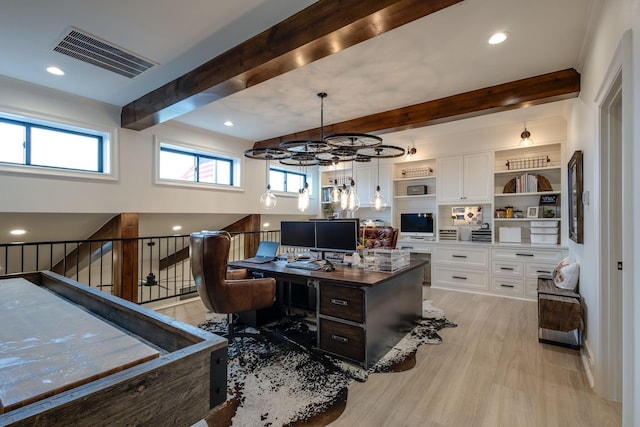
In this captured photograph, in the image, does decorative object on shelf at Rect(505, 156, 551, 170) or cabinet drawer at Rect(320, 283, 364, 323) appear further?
decorative object on shelf at Rect(505, 156, 551, 170)

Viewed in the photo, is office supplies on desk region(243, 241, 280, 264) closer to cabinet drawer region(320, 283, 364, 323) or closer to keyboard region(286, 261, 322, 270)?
keyboard region(286, 261, 322, 270)

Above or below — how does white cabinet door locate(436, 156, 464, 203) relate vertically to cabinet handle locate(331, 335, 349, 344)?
above

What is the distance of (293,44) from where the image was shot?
7.12ft

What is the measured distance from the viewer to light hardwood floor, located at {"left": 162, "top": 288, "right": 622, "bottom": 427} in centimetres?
190

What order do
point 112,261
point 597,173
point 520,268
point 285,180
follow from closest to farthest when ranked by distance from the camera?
point 597,173 < point 112,261 < point 520,268 < point 285,180

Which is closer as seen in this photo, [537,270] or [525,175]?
[537,270]

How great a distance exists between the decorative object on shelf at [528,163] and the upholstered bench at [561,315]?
7.82 ft

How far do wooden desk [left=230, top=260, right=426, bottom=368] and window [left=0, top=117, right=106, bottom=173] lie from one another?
2874mm

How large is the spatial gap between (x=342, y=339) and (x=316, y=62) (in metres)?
2.46

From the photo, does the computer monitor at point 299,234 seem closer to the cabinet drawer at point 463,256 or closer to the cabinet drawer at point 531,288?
the cabinet drawer at point 463,256

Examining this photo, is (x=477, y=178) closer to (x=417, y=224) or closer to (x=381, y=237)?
(x=417, y=224)

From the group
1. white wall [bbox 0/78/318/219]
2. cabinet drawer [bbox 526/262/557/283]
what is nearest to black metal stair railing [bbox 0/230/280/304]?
white wall [bbox 0/78/318/219]

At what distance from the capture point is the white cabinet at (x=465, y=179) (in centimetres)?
493

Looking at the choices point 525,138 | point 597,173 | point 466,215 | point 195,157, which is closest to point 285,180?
point 195,157
